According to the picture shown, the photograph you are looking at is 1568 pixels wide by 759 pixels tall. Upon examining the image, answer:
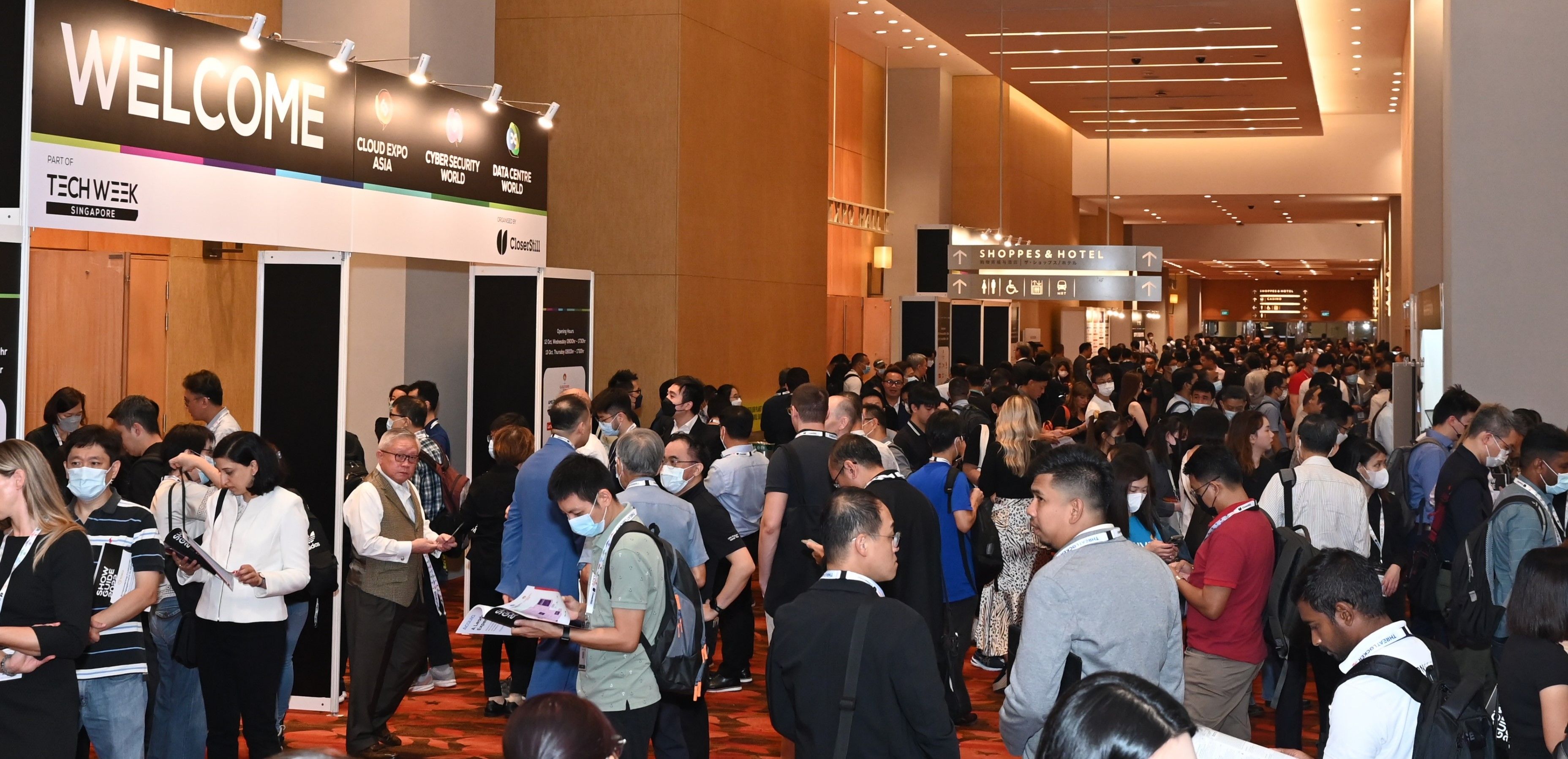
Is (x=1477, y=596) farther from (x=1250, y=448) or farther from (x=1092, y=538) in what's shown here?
(x=1092, y=538)

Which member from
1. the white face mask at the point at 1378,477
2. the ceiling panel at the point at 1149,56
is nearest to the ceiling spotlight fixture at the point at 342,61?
the white face mask at the point at 1378,477

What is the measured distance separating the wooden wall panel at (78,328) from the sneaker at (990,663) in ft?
17.8

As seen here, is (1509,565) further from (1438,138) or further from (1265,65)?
(1265,65)

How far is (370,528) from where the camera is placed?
17.6ft

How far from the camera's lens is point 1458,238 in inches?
324

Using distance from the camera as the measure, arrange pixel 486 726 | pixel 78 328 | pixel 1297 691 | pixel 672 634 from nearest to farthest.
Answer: pixel 672 634
pixel 1297 691
pixel 486 726
pixel 78 328

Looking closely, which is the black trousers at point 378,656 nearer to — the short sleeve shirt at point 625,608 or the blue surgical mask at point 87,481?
the blue surgical mask at point 87,481

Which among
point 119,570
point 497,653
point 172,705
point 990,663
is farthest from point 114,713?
point 990,663

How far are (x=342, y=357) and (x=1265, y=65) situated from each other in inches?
498

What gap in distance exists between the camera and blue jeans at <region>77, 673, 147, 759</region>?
395cm

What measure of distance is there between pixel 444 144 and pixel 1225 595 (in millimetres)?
5468

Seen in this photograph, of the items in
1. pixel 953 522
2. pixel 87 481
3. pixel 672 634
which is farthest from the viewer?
pixel 953 522

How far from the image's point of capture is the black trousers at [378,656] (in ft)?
17.9

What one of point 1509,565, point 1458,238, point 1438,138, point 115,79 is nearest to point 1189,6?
point 1438,138
